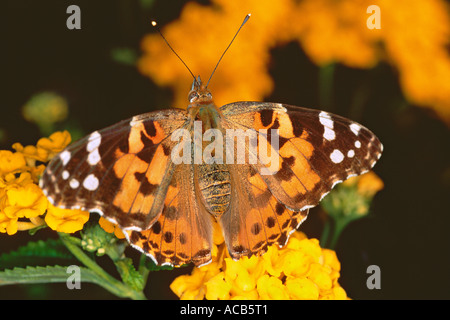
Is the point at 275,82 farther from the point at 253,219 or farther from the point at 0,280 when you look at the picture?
the point at 0,280

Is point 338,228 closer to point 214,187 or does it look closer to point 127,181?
point 214,187

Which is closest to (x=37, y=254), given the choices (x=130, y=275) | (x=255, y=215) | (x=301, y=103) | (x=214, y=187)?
(x=130, y=275)

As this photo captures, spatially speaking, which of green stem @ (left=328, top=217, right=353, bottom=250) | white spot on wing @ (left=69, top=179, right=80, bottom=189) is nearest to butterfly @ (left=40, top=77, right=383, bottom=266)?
white spot on wing @ (left=69, top=179, right=80, bottom=189)

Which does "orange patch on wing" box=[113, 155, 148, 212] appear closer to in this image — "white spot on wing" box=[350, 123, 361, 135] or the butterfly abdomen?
the butterfly abdomen

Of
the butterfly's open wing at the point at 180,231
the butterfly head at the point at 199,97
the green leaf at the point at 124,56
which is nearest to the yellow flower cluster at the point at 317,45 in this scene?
the green leaf at the point at 124,56

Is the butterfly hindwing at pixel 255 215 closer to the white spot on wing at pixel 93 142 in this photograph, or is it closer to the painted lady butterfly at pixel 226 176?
the painted lady butterfly at pixel 226 176
